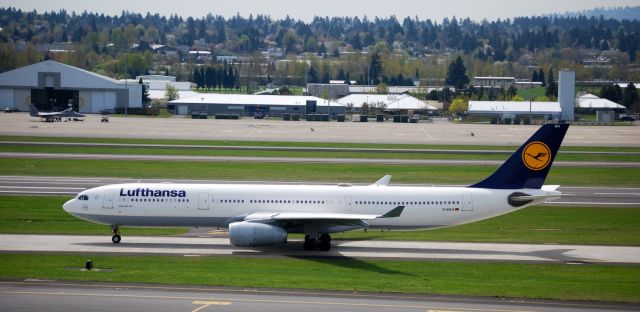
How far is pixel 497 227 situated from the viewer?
49.2 metres

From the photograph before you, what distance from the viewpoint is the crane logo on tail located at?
42469mm

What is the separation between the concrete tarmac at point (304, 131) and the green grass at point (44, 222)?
167 ft

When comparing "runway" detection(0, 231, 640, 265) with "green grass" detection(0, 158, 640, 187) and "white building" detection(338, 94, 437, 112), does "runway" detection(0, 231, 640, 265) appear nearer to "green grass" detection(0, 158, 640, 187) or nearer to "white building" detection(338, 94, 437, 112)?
"green grass" detection(0, 158, 640, 187)

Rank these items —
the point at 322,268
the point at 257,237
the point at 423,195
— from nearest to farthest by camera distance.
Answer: the point at 322,268
the point at 257,237
the point at 423,195

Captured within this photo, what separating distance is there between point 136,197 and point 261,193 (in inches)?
229

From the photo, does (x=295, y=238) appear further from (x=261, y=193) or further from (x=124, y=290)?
(x=124, y=290)

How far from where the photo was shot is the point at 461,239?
45.3 m

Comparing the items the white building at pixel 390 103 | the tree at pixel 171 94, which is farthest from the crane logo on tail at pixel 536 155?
the tree at pixel 171 94

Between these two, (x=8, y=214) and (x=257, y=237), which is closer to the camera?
(x=257, y=237)

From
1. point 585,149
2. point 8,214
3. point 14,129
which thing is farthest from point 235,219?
point 14,129

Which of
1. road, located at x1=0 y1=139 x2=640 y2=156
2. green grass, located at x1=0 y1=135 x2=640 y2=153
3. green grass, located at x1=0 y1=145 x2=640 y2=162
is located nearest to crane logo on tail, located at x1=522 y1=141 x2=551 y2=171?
green grass, located at x1=0 y1=145 x2=640 y2=162

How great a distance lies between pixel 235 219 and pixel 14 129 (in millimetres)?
74790

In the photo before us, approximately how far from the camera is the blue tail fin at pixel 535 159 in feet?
139

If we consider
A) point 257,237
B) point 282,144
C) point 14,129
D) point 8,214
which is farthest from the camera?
point 14,129
